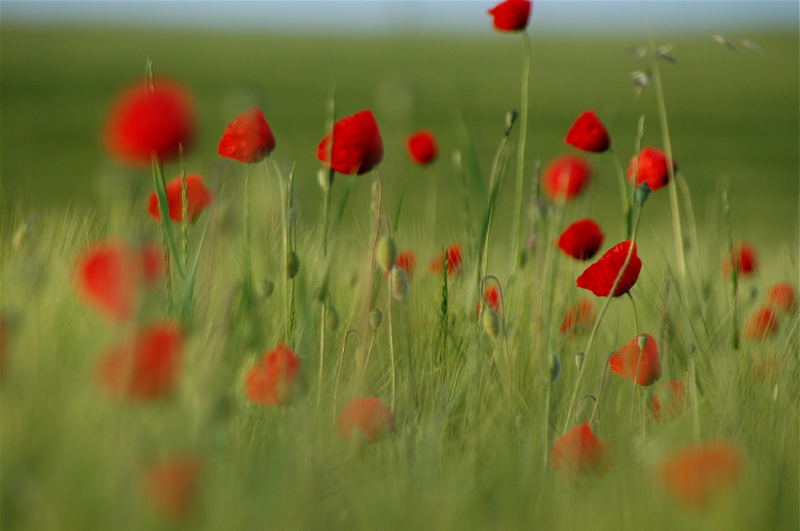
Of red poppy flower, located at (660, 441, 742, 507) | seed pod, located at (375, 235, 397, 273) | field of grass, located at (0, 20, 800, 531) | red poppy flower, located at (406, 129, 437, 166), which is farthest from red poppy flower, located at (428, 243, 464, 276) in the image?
red poppy flower, located at (660, 441, 742, 507)

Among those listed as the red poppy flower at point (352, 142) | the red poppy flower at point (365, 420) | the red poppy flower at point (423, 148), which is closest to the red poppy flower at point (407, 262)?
the red poppy flower at point (423, 148)

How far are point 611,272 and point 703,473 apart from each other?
329 mm

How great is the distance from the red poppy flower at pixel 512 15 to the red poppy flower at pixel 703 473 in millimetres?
651

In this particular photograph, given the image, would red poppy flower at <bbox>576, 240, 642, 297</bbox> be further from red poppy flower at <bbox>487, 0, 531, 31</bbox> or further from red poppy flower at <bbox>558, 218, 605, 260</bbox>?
red poppy flower at <bbox>487, 0, 531, 31</bbox>

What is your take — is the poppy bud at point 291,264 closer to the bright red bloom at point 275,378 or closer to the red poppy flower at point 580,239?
the bright red bloom at point 275,378

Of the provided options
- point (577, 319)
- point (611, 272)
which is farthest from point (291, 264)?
point (577, 319)

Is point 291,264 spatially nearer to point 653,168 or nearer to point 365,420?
point 365,420

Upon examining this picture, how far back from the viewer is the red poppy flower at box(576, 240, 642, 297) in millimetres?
907

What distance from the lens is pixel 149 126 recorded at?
57cm

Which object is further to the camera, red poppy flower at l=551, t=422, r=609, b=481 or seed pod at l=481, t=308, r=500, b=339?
seed pod at l=481, t=308, r=500, b=339

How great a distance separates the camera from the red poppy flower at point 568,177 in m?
1.27

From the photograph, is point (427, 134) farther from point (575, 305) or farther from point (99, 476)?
point (99, 476)

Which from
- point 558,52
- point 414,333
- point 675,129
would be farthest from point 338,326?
point 558,52

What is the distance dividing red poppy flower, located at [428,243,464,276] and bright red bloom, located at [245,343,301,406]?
0.44 meters
